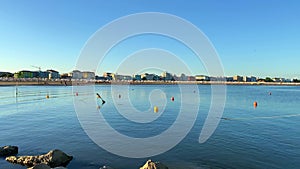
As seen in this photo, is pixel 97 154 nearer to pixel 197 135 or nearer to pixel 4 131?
pixel 197 135

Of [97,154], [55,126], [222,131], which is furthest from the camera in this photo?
[55,126]

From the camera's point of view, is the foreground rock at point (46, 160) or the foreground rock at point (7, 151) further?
the foreground rock at point (7, 151)

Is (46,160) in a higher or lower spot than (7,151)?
higher

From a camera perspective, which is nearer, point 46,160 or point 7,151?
point 46,160

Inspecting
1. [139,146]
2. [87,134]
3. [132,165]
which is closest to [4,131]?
[87,134]

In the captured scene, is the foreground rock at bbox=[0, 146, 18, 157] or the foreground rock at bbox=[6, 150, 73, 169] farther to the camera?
the foreground rock at bbox=[0, 146, 18, 157]

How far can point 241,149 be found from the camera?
15477mm

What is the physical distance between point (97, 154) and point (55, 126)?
36.8ft

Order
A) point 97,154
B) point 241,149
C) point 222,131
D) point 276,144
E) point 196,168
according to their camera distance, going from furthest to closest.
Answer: point 222,131 → point 276,144 → point 241,149 → point 97,154 → point 196,168

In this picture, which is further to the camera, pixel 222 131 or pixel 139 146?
pixel 222 131

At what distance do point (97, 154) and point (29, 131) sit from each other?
10.4 meters

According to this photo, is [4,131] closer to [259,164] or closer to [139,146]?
[139,146]

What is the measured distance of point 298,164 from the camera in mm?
12766

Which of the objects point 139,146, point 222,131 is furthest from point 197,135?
point 139,146
